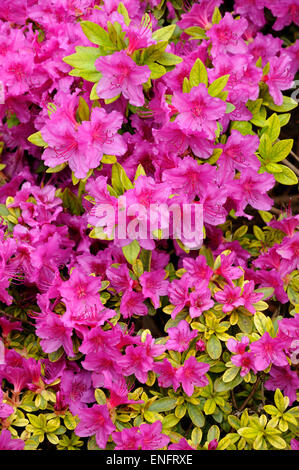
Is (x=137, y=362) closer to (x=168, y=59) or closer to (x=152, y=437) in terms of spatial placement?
(x=152, y=437)

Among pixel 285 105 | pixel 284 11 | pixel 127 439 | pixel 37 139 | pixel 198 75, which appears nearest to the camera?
pixel 127 439

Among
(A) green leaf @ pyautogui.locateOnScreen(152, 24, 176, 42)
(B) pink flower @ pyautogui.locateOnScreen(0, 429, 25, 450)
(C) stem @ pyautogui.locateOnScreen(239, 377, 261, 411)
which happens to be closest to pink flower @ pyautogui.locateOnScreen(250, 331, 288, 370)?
(C) stem @ pyautogui.locateOnScreen(239, 377, 261, 411)

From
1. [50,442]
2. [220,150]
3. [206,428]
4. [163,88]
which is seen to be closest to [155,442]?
[206,428]

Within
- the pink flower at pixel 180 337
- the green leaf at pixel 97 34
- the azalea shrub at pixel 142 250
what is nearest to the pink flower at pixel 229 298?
the azalea shrub at pixel 142 250

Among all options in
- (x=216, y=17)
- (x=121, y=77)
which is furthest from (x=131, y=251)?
(x=216, y=17)

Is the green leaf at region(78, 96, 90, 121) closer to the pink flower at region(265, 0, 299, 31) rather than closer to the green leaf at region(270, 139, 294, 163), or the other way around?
the green leaf at region(270, 139, 294, 163)

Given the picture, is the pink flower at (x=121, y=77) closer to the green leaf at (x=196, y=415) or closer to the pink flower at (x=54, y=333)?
the pink flower at (x=54, y=333)

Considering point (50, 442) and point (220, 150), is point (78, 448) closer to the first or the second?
point (50, 442)

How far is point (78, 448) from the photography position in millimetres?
1628

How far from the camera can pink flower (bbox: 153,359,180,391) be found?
1539 millimetres

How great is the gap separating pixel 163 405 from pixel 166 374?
3.4 inches

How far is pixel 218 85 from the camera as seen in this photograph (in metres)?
1.57

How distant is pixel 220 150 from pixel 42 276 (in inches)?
24.5

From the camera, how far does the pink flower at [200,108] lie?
4.99 feet
